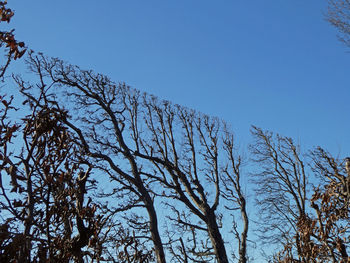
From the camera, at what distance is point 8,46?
2.94 meters

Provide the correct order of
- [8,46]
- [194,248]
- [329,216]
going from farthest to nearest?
[194,248], [329,216], [8,46]

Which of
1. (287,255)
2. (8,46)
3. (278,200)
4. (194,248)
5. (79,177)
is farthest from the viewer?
(278,200)

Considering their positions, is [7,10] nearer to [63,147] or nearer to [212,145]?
[63,147]

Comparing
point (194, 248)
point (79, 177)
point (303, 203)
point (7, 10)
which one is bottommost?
point (79, 177)

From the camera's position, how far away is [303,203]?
1650 centimetres

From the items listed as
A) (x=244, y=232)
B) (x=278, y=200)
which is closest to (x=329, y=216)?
(x=244, y=232)

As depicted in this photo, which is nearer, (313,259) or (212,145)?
(313,259)

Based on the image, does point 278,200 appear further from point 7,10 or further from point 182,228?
point 7,10

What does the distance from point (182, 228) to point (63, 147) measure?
1167 cm

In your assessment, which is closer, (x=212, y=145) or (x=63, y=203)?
(x=63, y=203)

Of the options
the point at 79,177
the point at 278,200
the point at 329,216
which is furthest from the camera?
the point at 278,200

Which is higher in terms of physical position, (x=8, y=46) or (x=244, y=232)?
(x=244, y=232)

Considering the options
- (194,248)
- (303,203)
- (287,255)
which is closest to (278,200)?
(303,203)

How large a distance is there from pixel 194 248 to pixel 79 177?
38.4ft
